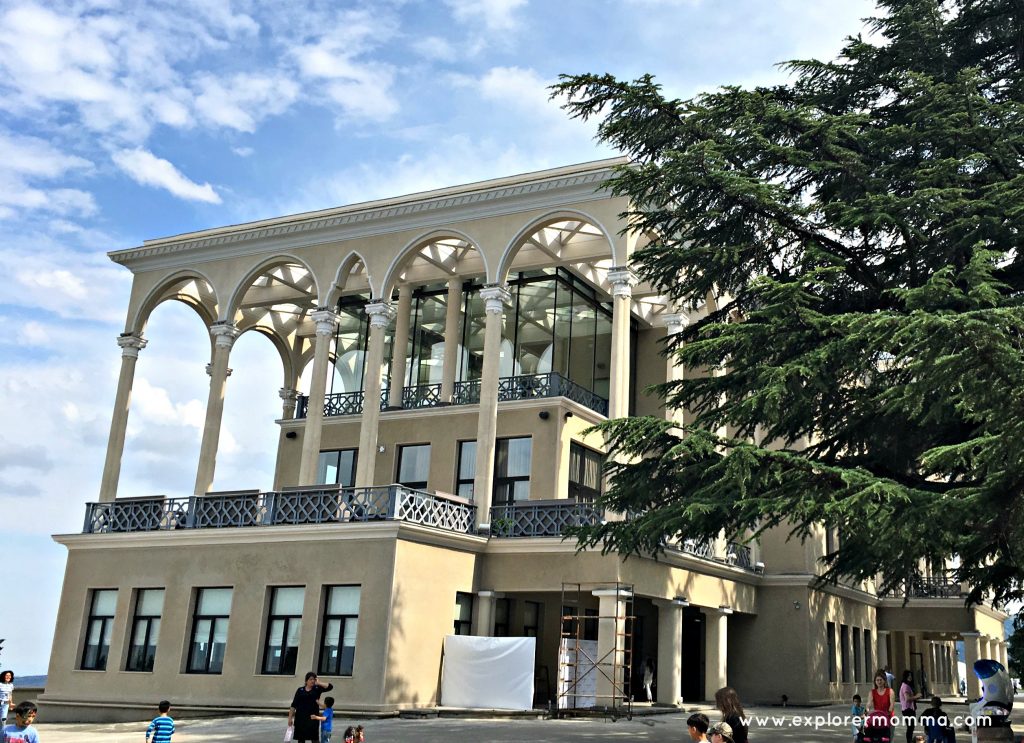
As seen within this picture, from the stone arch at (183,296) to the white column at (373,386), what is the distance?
17.5 ft

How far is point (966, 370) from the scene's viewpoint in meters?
11.6

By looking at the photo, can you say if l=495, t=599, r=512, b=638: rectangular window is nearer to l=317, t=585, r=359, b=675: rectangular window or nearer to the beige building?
the beige building

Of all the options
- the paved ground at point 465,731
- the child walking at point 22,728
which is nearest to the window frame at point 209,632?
the paved ground at point 465,731

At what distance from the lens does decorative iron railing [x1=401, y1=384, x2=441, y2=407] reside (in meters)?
29.3

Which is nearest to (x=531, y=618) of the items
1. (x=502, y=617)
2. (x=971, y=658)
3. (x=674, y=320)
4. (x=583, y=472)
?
(x=502, y=617)

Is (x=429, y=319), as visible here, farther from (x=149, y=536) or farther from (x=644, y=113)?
(x=644, y=113)

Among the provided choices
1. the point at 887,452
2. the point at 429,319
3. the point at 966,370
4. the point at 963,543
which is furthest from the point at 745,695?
the point at 966,370

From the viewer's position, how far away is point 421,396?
1164 inches

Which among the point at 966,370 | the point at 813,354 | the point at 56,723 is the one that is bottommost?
the point at 56,723

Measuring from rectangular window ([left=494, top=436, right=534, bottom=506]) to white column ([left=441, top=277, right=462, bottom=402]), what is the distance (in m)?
2.41

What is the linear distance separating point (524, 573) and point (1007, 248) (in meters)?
12.5

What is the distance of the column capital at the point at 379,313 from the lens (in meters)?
26.0

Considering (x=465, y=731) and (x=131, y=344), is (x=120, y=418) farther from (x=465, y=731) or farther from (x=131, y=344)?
(x=465, y=731)

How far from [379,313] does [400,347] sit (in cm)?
347
